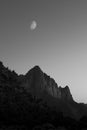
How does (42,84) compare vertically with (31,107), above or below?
above

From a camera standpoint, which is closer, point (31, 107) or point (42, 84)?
point (31, 107)

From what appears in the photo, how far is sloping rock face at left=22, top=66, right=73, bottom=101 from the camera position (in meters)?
171

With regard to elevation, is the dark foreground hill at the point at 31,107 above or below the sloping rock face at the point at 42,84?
below

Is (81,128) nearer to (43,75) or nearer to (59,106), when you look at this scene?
(59,106)

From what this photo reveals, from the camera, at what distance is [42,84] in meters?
174

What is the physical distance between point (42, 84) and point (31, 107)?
80731 millimetres

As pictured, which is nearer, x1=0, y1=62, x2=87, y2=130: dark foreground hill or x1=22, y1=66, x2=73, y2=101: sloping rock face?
x1=0, y1=62, x2=87, y2=130: dark foreground hill

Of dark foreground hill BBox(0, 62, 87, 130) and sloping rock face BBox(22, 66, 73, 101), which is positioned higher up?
sloping rock face BBox(22, 66, 73, 101)

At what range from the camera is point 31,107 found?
93438mm

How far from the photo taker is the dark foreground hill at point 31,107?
7444 cm

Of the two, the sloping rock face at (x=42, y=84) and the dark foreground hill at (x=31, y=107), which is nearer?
the dark foreground hill at (x=31, y=107)

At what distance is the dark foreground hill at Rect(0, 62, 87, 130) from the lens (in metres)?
74.4

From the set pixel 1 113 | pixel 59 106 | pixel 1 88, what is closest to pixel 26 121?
pixel 1 113

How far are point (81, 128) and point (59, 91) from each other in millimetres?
118905
